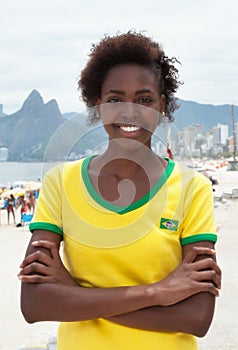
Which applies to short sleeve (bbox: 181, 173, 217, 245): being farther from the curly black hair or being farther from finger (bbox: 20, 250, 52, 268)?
finger (bbox: 20, 250, 52, 268)

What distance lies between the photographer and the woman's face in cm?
143

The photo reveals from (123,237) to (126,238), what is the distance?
0.01 m

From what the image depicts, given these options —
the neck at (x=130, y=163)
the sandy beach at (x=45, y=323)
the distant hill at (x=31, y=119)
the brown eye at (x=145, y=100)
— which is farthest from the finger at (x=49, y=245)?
the distant hill at (x=31, y=119)

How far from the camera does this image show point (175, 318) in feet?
4.44

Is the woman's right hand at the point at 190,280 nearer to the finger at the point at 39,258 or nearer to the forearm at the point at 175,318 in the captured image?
the forearm at the point at 175,318

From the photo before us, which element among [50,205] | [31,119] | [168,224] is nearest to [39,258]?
[50,205]

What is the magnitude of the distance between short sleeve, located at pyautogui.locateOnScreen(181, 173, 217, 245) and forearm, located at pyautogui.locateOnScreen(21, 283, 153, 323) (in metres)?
0.22

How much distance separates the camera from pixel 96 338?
138 centimetres

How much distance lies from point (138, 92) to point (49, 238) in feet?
1.74

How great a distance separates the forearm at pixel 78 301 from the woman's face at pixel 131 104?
462 millimetres

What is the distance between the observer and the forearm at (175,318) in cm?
135

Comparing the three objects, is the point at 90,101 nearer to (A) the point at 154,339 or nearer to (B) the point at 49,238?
(B) the point at 49,238

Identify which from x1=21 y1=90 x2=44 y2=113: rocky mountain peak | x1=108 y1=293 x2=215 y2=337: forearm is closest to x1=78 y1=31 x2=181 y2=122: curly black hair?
x1=108 y1=293 x2=215 y2=337: forearm

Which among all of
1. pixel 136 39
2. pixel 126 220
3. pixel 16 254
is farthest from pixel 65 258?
pixel 16 254
